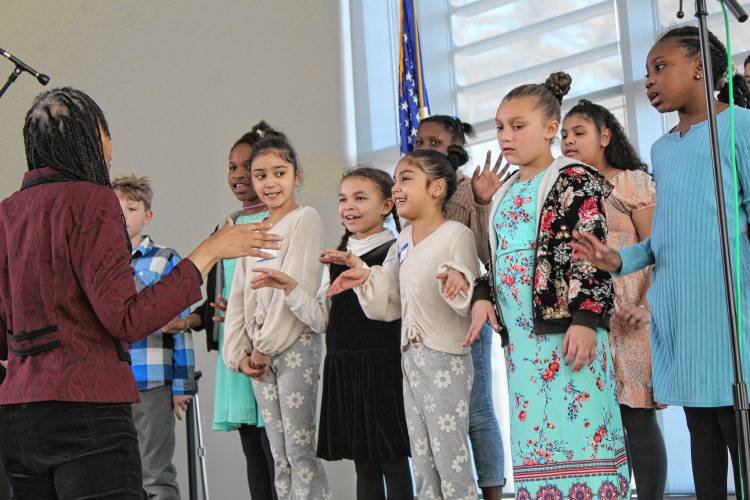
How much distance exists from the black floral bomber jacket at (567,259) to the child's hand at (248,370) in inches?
38.5

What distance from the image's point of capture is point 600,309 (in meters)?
2.17

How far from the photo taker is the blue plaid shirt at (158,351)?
3381mm

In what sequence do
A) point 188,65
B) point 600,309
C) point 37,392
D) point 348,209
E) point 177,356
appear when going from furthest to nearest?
point 188,65
point 177,356
point 348,209
point 600,309
point 37,392

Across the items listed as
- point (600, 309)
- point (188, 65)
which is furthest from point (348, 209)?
point (188, 65)

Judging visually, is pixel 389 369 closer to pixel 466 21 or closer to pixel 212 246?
pixel 212 246

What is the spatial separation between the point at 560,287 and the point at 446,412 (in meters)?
0.54

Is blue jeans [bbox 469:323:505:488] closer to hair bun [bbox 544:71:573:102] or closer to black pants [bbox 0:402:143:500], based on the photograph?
hair bun [bbox 544:71:573:102]

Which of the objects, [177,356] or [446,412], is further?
[177,356]

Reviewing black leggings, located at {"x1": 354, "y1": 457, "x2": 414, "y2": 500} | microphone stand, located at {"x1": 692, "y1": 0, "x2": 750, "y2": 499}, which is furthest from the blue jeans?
microphone stand, located at {"x1": 692, "y1": 0, "x2": 750, "y2": 499}

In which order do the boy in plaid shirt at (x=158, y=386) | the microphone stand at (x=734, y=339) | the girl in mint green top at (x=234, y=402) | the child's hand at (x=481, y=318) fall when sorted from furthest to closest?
the boy in plaid shirt at (x=158, y=386), the girl in mint green top at (x=234, y=402), the child's hand at (x=481, y=318), the microphone stand at (x=734, y=339)

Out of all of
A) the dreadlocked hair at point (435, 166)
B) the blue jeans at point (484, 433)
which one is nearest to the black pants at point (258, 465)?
the blue jeans at point (484, 433)

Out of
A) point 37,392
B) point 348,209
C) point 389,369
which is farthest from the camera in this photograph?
point 348,209

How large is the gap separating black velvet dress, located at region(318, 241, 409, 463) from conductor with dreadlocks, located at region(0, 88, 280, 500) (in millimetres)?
1097

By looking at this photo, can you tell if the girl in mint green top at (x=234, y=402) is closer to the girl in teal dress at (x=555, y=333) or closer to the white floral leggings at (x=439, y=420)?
the white floral leggings at (x=439, y=420)
